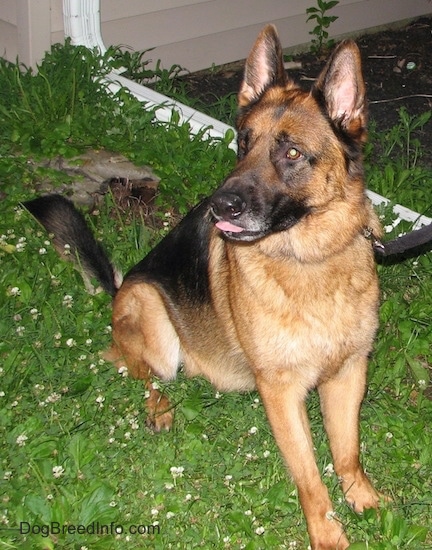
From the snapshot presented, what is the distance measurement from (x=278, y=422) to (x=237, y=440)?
597 millimetres

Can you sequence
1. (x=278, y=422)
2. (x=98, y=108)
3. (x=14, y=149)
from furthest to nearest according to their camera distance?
(x=98, y=108)
(x=14, y=149)
(x=278, y=422)

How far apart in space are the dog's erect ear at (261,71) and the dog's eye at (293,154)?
1.43ft

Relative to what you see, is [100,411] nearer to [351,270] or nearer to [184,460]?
[184,460]

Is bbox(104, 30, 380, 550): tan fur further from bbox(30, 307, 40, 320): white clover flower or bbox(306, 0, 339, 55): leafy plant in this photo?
bbox(306, 0, 339, 55): leafy plant

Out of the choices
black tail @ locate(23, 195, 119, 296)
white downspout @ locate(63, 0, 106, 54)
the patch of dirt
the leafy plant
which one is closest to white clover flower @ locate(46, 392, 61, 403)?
black tail @ locate(23, 195, 119, 296)

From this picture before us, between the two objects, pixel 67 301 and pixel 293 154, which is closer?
pixel 293 154

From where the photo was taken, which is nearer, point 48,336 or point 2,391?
point 2,391

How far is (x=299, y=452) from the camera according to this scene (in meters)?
3.27

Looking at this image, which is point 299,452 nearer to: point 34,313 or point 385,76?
point 34,313

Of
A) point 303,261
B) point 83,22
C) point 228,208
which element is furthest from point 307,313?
point 83,22

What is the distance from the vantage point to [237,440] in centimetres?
381

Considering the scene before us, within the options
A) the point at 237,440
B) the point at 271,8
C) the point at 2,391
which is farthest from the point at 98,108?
the point at 237,440

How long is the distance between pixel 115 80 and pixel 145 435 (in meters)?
3.47

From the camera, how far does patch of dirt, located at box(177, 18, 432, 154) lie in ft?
22.3
